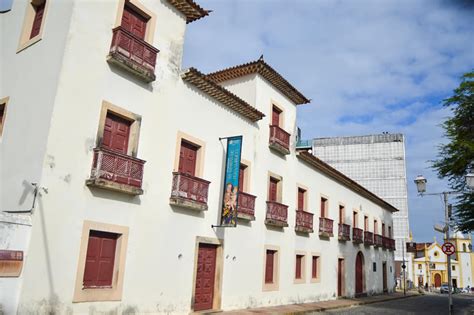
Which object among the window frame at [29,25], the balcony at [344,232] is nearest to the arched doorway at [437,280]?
the balcony at [344,232]

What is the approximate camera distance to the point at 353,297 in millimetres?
24641

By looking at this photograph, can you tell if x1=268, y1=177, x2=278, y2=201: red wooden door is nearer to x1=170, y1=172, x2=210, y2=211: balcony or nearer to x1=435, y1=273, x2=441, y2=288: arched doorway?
x1=170, y1=172, x2=210, y2=211: balcony

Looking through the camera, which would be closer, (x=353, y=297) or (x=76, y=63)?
(x=76, y=63)

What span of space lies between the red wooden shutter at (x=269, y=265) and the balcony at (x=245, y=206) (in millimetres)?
2596

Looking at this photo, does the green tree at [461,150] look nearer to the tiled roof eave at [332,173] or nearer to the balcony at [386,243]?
the tiled roof eave at [332,173]

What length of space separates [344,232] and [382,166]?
1241 inches

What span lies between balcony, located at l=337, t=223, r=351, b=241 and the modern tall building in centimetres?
2948

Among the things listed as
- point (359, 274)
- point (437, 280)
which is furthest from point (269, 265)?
point (437, 280)

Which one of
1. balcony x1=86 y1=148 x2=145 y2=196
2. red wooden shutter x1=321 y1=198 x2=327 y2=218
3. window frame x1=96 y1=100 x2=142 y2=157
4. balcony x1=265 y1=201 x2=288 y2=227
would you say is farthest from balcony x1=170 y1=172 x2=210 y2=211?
red wooden shutter x1=321 y1=198 x2=327 y2=218

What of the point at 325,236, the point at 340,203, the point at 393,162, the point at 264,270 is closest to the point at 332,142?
the point at 393,162

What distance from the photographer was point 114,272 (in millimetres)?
9719

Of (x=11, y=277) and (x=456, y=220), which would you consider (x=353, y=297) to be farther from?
(x=11, y=277)

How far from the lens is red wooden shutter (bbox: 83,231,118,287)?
9248 millimetres

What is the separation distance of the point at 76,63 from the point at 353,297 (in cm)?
2208
